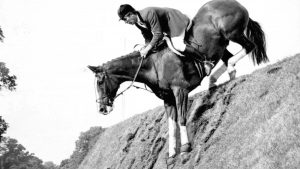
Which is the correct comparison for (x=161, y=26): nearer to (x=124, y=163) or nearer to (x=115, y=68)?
(x=115, y=68)

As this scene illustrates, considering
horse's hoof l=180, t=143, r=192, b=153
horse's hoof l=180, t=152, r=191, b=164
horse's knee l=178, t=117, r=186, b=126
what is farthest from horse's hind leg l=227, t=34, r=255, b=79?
horse's hoof l=180, t=152, r=191, b=164

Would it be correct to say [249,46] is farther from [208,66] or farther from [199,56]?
[199,56]

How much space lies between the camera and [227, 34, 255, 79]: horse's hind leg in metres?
11.6

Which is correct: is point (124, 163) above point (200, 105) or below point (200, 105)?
below

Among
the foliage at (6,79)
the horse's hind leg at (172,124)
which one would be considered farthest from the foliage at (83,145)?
the horse's hind leg at (172,124)

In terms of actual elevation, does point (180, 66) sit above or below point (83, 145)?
above

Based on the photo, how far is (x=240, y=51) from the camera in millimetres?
11914

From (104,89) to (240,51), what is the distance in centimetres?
432

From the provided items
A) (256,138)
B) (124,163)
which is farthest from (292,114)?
(124,163)

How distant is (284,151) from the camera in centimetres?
688

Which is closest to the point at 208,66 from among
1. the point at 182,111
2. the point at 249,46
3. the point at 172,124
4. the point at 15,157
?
the point at 182,111

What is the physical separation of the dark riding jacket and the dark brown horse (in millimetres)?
474

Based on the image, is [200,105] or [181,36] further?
[200,105]

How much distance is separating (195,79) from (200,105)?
3.52 ft
